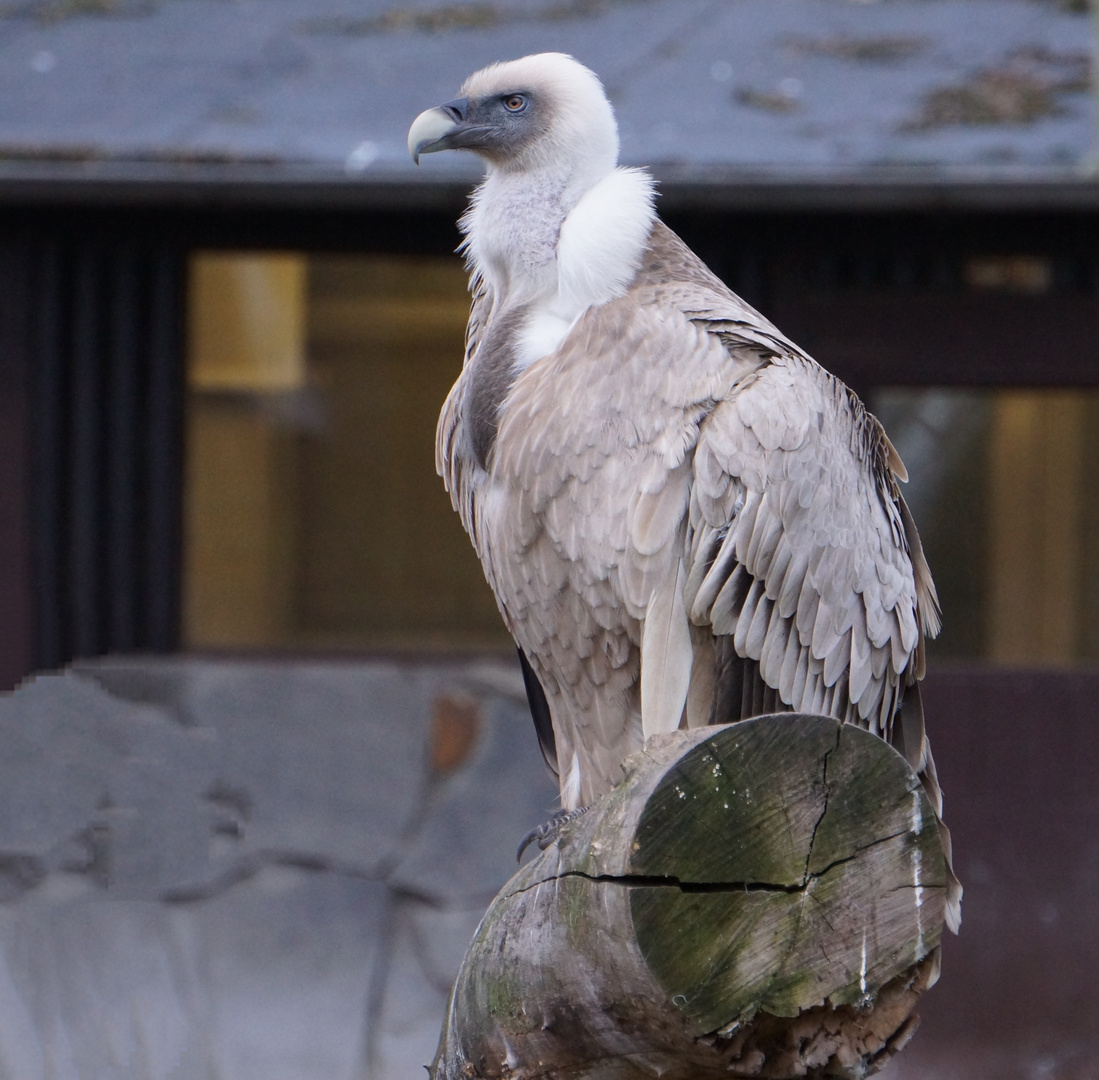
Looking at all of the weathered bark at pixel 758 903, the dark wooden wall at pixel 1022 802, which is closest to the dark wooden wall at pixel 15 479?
the dark wooden wall at pixel 1022 802

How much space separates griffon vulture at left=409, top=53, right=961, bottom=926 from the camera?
245 centimetres

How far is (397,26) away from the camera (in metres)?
4.60

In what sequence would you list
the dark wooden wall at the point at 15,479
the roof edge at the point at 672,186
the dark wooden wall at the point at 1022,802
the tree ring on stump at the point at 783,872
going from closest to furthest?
the tree ring on stump at the point at 783,872
the roof edge at the point at 672,186
the dark wooden wall at the point at 15,479
the dark wooden wall at the point at 1022,802

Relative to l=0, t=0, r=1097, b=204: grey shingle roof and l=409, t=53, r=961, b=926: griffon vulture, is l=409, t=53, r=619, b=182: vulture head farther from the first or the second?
l=0, t=0, r=1097, b=204: grey shingle roof

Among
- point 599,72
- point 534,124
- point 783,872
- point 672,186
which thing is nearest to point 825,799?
point 783,872

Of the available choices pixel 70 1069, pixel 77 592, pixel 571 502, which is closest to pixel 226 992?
pixel 70 1069

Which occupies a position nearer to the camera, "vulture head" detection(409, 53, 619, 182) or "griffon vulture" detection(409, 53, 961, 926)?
"griffon vulture" detection(409, 53, 961, 926)

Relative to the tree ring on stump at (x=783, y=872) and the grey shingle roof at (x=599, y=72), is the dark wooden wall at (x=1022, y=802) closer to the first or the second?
the grey shingle roof at (x=599, y=72)

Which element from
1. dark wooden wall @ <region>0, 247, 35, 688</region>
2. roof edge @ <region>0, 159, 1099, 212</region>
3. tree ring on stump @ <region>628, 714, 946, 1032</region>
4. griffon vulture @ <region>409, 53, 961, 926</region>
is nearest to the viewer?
tree ring on stump @ <region>628, 714, 946, 1032</region>

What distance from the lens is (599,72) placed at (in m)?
4.28

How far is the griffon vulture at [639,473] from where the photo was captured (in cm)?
245

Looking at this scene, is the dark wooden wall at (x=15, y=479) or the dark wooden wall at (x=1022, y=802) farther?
the dark wooden wall at (x=1022, y=802)

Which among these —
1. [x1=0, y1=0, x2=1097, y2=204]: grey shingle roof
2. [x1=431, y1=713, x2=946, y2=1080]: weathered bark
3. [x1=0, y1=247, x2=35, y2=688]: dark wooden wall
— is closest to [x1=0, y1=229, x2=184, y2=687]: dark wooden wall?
[x1=0, y1=247, x2=35, y2=688]: dark wooden wall

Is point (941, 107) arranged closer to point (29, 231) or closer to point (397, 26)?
point (397, 26)
